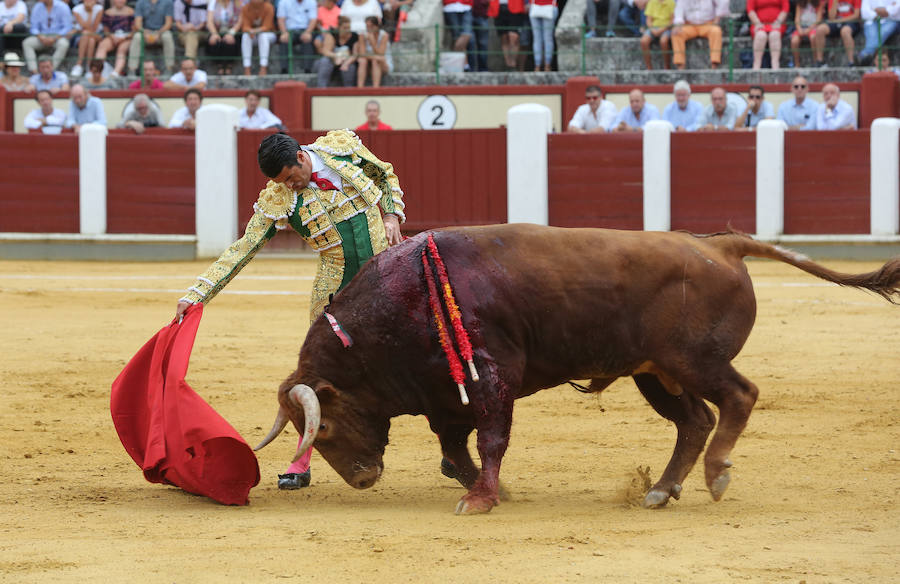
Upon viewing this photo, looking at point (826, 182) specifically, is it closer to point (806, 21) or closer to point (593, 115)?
point (806, 21)

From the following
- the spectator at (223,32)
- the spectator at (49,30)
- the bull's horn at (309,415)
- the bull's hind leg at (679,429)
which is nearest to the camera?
the bull's horn at (309,415)

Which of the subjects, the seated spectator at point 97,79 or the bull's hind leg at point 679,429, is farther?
the seated spectator at point 97,79

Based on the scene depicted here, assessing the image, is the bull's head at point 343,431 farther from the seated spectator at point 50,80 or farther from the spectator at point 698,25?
the seated spectator at point 50,80

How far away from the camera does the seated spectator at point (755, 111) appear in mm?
12352

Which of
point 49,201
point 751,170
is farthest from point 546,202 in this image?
point 49,201

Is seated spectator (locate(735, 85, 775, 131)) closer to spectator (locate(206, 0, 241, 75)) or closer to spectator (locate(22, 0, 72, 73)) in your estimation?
spectator (locate(206, 0, 241, 75))

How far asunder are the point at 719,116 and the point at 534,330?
344 inches

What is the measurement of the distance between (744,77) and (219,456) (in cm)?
1028

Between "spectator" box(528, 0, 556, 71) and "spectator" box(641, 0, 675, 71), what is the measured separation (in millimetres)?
960

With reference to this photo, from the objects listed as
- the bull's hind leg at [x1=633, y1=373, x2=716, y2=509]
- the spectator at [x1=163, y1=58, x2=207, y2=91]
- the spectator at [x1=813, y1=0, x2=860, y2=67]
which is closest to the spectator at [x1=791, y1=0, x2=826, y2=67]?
the spectator at [x1=813, y1=0, x2=860, y2=67]

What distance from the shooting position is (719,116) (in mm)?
12414

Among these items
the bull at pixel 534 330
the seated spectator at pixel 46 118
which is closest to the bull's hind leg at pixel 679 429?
the bull at pixel 534 330

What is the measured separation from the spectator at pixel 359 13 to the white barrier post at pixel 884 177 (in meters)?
5.24

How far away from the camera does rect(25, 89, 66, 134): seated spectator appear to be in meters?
13.4
